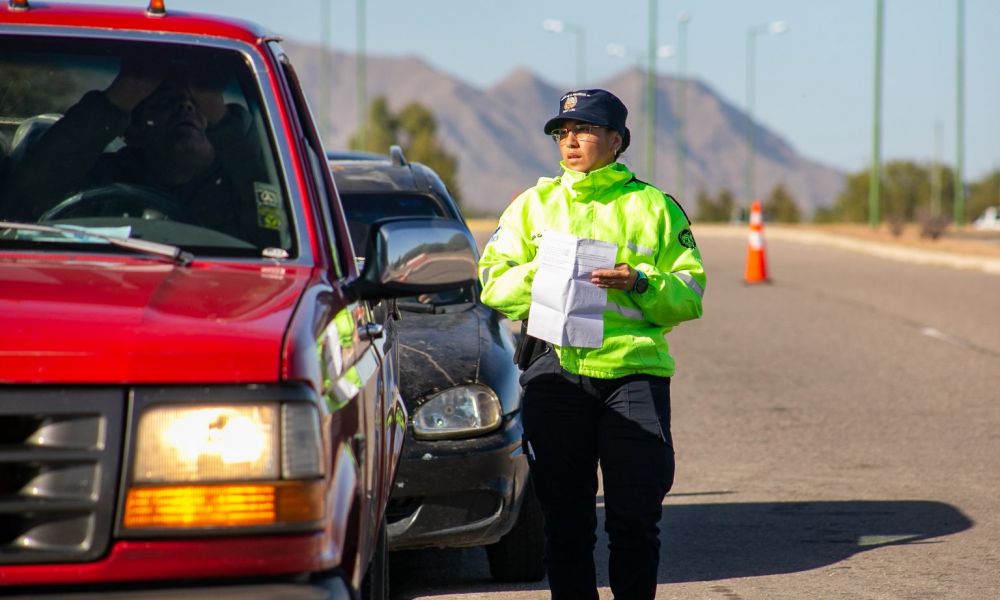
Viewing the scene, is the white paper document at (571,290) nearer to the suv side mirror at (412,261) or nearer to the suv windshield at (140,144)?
the suv side mirror at (412,261)

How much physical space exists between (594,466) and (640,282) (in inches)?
25.1

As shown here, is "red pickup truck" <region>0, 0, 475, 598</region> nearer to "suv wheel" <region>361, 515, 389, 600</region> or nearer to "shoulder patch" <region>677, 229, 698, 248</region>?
"suv wheel" <region>361, 515, 389, 600</region>

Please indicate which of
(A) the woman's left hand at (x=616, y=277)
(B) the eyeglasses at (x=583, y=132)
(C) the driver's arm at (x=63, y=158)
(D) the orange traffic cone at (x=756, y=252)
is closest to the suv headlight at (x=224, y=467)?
(C) the driver's arm at (x=63, y=158)

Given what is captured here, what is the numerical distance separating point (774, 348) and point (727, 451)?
5.88m

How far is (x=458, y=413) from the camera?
6137 millimetres

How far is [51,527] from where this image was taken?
3.05m

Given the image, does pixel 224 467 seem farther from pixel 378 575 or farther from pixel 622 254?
pixel 622 254

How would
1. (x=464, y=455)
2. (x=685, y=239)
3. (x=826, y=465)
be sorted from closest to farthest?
(x=685, y=239) → (x=464, y=455) → (x=826, y=465)

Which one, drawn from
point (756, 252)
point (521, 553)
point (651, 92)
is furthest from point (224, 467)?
point (651, 92)

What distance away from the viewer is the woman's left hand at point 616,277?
199 inches

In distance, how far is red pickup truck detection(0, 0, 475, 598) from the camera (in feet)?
10.0

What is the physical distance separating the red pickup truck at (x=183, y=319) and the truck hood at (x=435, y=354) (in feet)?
4.11

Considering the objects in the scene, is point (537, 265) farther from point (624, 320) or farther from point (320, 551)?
point (320, 551)

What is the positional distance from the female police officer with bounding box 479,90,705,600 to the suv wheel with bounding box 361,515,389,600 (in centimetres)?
64
